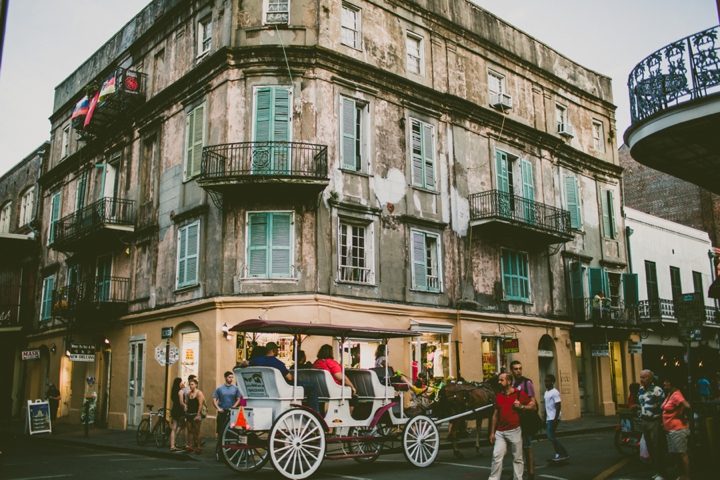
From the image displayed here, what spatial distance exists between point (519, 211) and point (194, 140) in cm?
1221

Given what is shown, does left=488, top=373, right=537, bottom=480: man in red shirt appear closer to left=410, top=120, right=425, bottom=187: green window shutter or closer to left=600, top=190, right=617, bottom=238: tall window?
left=410, top=120, right=425, bottom=187: green window shutter

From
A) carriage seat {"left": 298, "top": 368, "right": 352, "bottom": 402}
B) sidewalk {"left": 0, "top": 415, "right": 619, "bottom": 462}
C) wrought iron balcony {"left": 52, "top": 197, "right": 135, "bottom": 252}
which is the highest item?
wrought iron balcony {"left": 52, "top": 197, "right": 135, "bottom": 252}

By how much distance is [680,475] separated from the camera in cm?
948

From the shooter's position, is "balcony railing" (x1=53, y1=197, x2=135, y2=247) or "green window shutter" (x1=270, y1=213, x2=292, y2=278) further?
"balcony railing" (x1=53, y1=197, x2=135, y2=247)

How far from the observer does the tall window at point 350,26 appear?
67.4 ft

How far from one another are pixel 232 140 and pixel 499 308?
441 inches

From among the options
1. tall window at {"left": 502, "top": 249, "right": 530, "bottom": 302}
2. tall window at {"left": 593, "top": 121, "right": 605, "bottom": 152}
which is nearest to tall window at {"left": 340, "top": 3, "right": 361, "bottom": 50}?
tall window at {"left": 502, "top": 249, "right": 530, "bottom": 302}

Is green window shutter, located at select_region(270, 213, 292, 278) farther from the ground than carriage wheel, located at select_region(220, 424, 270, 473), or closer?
farther from the ground

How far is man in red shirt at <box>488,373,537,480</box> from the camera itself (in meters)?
9.12

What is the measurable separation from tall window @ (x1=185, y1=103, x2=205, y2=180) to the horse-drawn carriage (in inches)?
398

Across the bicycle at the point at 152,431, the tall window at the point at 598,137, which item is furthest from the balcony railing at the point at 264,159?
the tall window at the point at 598,137

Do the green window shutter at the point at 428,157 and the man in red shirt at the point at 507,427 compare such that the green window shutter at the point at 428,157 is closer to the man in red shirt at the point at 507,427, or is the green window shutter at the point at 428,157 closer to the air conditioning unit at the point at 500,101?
the air conditioning unit at the point at 500,101

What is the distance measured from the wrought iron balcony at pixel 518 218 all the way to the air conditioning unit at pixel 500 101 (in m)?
3.69

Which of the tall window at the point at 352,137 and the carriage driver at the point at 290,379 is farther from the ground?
the tall window at the point at 352,137
